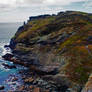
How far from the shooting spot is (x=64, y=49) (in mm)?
87188

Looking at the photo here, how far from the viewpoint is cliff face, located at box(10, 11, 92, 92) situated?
226 ft

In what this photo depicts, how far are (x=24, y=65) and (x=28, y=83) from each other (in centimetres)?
2667

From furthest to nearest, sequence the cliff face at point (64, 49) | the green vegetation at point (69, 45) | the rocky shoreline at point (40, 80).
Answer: the cliff face at point (64, 49) < the green vegetation at point (69, 45) < the rocky shoreline at point (40, 80)

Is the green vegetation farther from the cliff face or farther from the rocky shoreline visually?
the rocky shoreline

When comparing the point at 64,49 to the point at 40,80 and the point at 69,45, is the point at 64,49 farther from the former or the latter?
the point at 40,80

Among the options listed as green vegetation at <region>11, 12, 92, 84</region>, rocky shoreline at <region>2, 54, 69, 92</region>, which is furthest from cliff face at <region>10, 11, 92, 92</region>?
rocky shoreline at <region>2, 54, 69, 92</region>

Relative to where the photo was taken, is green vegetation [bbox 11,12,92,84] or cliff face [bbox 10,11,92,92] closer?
green vegetation [bbox 11,12,92,84]

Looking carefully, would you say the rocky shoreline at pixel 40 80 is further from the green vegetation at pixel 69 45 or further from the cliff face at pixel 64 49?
the green vegetation at pixel 69 45

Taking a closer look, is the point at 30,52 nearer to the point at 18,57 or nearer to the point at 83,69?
the point at 18,57

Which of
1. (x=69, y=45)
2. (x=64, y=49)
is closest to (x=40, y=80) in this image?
(x=64, y=49)

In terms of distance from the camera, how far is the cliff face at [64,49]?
6875cm

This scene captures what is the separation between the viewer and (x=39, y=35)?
391ft

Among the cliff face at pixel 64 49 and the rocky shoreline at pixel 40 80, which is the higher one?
the cliff face at pixel 64 49

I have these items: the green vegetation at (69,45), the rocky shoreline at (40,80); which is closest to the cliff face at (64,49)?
the green vegetation at (69,45)
